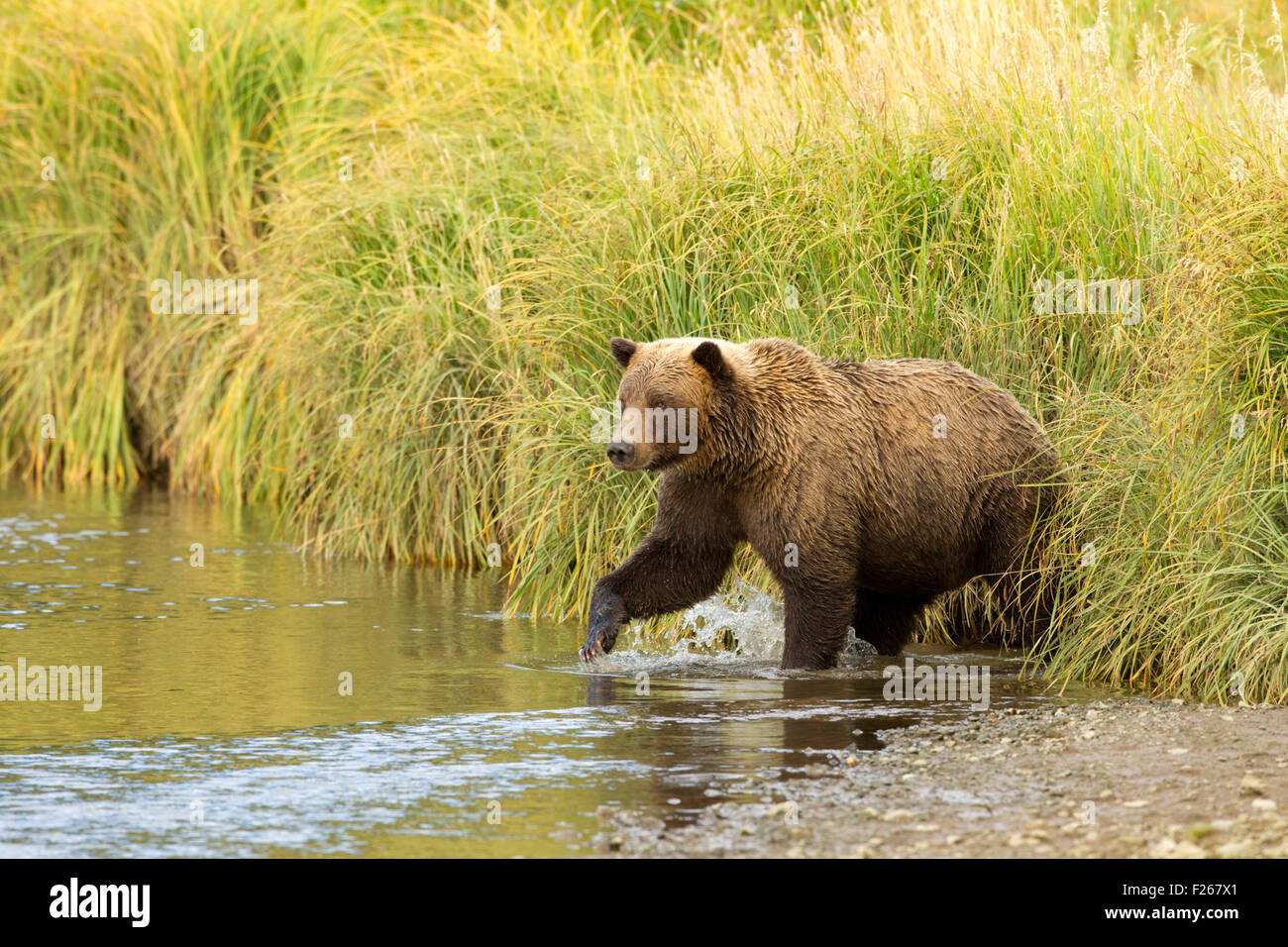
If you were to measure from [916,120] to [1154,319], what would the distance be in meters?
2.23

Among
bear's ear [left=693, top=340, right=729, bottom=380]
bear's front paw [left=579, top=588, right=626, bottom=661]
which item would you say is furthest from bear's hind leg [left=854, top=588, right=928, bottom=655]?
bear's ear [left=693, top=340, right=729, bottom=380]

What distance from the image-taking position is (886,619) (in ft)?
30.0

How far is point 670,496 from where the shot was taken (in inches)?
337

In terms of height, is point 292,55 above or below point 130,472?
above

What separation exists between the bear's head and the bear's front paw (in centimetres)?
79

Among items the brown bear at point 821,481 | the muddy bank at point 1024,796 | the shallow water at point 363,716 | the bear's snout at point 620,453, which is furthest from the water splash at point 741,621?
the muddy bank at point 1024,796

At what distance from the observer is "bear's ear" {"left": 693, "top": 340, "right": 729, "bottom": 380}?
806 cm

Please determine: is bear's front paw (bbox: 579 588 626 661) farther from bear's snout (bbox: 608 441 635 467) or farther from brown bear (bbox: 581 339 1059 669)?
bear's snout (bbox: 608 441 635 467)

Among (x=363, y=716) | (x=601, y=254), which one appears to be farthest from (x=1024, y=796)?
(x=601, y=254)

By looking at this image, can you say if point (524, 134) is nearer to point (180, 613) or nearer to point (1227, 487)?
point (180, 613)

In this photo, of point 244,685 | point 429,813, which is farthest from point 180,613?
point 429,813

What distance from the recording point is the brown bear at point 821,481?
8.27 meters

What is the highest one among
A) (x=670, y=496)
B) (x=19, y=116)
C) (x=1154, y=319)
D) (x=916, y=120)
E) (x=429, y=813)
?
(x=19, y=116)

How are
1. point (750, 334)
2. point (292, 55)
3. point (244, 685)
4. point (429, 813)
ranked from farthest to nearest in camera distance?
point (292, 55) < point (750, 334) < point (244, 685) < point (429, 813)
